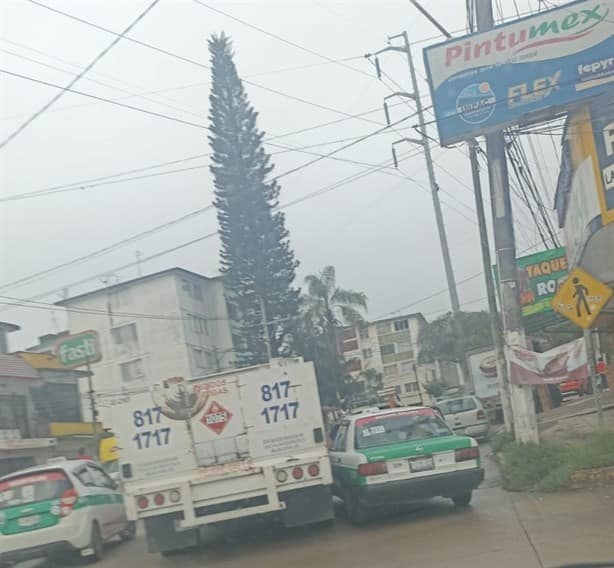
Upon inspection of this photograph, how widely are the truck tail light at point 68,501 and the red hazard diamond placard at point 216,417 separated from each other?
7.72 feet

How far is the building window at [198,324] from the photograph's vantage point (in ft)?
151

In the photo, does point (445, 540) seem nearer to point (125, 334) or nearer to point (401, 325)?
point (125, 334)

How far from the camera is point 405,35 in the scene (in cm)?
3859

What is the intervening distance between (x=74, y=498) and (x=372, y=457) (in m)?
4.16

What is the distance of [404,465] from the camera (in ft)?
37.0

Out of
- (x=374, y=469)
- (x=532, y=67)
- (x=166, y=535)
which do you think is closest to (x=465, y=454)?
(x=374, y=469)

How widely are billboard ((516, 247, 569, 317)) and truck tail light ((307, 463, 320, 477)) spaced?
24.9 m

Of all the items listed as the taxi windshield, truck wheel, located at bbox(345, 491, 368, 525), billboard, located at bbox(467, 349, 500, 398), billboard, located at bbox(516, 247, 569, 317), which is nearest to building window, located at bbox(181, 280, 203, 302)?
billboard, located at bbox(467, 349, 500, 398)

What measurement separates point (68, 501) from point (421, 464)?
4798 mm

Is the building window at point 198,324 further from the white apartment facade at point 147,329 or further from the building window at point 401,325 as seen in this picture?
the building window at point 401,325

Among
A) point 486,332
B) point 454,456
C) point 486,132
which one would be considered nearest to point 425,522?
point 454,456

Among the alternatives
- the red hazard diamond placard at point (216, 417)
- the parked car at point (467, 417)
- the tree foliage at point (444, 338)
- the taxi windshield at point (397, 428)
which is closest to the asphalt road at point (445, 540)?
the taxi windshield at point (397, 428)

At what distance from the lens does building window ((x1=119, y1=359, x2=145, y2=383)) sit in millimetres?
41219

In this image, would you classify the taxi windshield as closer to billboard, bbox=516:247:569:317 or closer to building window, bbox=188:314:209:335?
billboard, bbox=516:247:569:317
